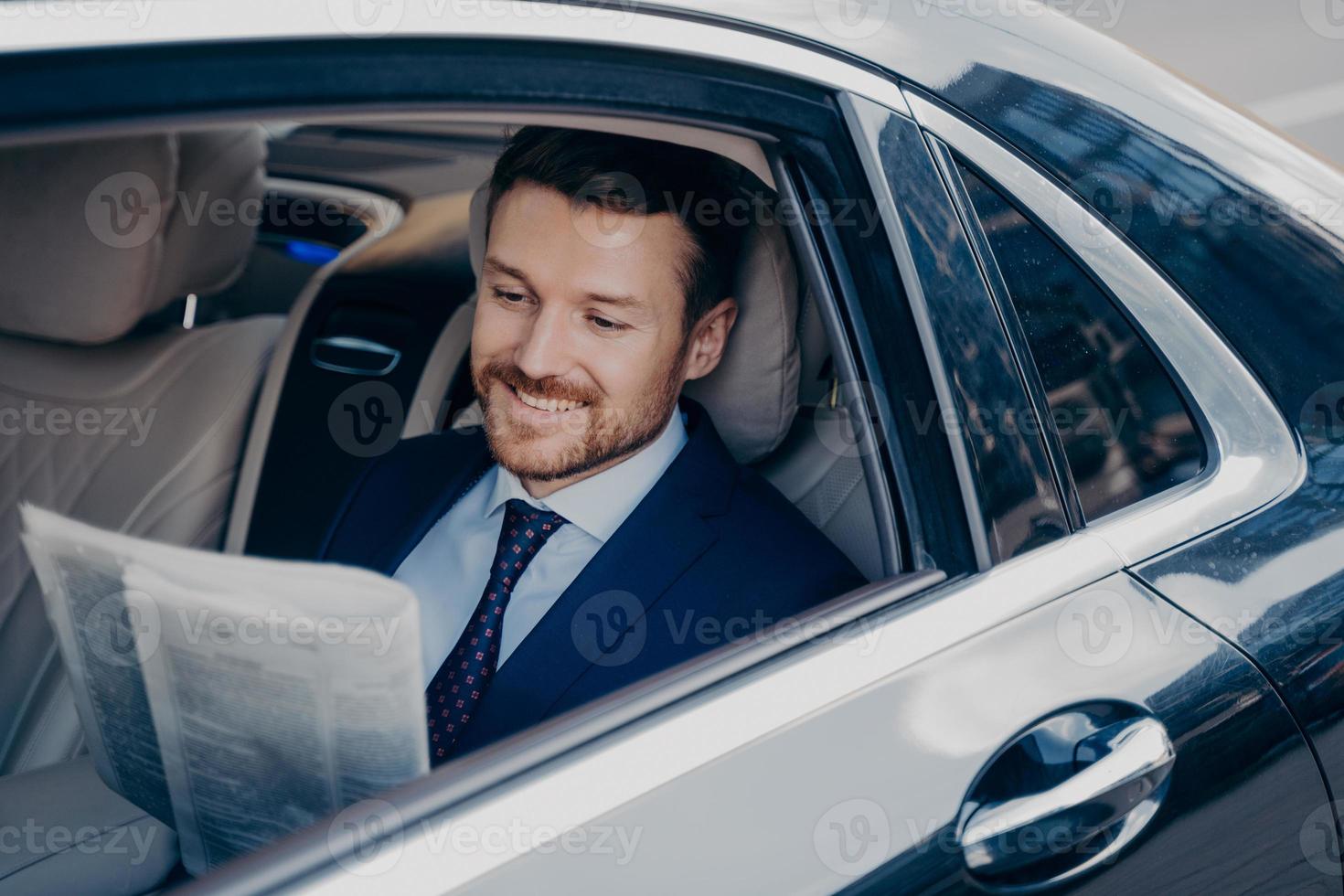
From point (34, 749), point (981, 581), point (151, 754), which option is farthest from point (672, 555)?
point (34, 749)

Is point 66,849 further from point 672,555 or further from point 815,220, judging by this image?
point 815,220

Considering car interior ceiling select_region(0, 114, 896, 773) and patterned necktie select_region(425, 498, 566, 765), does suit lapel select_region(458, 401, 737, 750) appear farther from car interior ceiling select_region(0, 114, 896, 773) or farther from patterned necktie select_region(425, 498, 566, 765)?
car interior ceiling select_region(0, 114, 896, 773)

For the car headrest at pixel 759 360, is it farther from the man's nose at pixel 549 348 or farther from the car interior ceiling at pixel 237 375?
the man's nose at pixel 549 348

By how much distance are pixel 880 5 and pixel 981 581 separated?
0.58m

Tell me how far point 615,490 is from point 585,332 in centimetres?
23

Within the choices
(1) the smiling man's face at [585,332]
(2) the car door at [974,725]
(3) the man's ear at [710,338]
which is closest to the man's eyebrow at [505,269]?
(1) the smiling man's face at [585,332]

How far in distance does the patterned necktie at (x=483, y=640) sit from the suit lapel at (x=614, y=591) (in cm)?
3

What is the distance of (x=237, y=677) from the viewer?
105 cm

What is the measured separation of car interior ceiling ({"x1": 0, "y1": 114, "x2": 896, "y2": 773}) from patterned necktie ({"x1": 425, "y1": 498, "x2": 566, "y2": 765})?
1.10 ft

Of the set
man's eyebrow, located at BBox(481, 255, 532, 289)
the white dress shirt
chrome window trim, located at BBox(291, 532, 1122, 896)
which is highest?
man's eyebrow, located at BBox(481, 255, 532, 289)

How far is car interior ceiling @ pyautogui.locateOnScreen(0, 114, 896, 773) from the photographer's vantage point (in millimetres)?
1787

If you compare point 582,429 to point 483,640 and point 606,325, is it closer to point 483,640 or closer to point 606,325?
point 606,325

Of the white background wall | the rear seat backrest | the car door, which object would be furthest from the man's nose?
the white background wall

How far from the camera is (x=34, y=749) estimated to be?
202 cm
